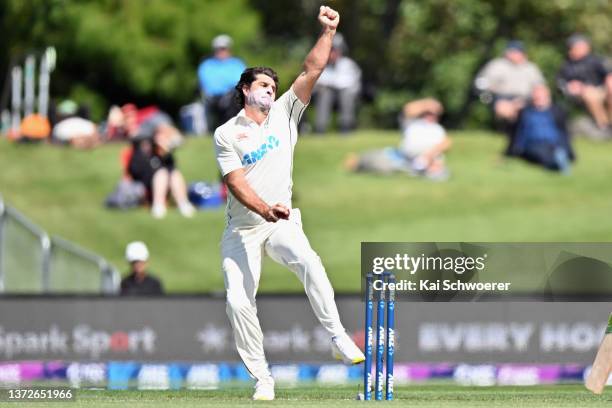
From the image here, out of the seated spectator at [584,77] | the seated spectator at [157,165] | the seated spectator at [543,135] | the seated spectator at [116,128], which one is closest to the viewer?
the seated spectator at [157,165]

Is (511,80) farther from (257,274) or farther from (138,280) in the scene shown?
(257,274)

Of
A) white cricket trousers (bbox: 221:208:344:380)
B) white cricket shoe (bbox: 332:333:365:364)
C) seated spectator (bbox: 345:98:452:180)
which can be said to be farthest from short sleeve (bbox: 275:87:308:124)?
seated spectator (bbox: 345:98:452:180)

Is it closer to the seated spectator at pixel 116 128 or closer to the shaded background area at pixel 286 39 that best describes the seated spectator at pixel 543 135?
the seated spectator at pixel 116 128

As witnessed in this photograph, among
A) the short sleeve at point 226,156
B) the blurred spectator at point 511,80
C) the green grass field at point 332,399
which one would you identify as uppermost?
the blurred spectator at point 511,80

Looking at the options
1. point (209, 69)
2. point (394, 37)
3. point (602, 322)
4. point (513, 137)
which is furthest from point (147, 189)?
point (394, 37)

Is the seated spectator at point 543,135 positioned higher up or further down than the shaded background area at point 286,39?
further down

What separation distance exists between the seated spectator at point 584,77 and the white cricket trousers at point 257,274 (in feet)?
45.3

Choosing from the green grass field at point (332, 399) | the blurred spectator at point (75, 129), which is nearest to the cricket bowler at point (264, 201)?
the green grass field at point (332, 399)

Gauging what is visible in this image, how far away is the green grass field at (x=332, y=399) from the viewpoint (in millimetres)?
10273

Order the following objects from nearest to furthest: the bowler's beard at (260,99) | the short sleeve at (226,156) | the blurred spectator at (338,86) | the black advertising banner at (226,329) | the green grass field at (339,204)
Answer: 1. the short sleeve at (226,156)
2. the bowler's beard at (260,99)
3. the black advertising banner at (226,329)
4. the green grass field at (339,204)
5. the blurred spectator at (338,86)

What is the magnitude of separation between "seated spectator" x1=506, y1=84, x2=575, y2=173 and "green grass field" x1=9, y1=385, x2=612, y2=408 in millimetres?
11512

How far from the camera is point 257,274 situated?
10.9 meters

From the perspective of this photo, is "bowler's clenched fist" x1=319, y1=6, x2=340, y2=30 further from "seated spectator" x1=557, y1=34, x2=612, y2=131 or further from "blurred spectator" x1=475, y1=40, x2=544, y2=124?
"seated spectator" x1=557, y1=34, x2=612, y2=131

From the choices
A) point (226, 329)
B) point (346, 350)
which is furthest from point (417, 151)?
point (346, 350)
